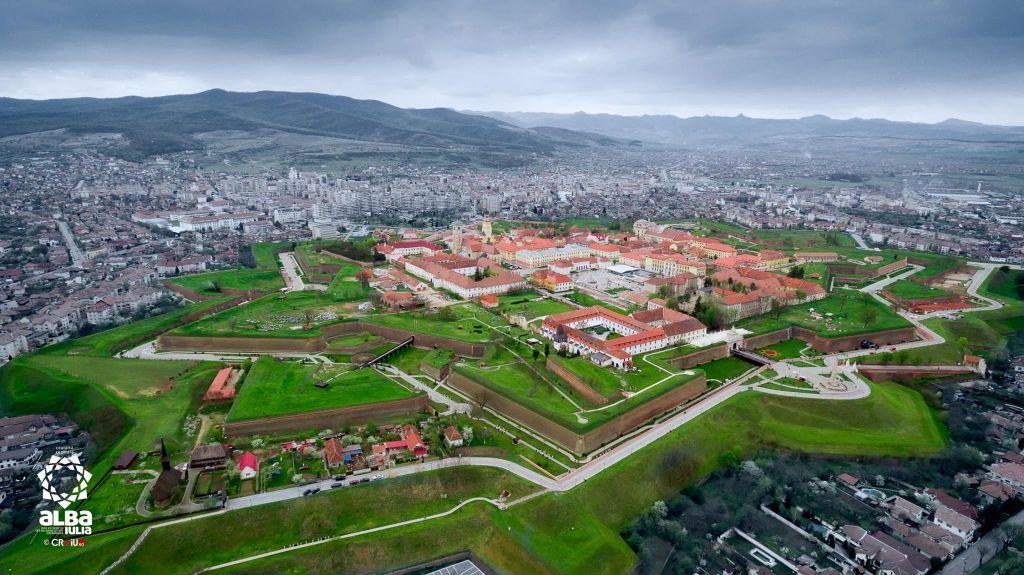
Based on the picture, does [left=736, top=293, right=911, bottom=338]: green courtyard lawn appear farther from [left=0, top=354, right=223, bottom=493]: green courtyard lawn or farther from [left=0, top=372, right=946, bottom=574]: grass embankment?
[left=0, top=354, right=223, bottom=493]: green courtyard lawn

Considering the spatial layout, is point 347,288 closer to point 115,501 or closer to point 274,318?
point 274,318

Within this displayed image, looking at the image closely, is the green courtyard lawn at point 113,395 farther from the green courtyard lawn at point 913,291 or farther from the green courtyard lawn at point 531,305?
the green courtyard lawn at point 913,291

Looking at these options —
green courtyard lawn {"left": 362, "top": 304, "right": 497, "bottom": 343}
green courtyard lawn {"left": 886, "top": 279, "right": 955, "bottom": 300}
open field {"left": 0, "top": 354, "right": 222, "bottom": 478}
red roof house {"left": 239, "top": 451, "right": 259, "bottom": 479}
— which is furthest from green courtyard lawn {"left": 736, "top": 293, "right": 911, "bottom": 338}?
open field {"left": 0, "top": 354, "right": 222, "bottom": 478}

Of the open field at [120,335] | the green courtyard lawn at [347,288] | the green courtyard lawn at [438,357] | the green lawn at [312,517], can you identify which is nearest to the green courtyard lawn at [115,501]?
the green lawn at [312,517]

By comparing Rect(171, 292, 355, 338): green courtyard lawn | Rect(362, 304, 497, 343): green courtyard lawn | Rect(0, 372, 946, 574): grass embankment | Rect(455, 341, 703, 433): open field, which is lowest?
Rect(0, 372, 946, 574): grass embankment

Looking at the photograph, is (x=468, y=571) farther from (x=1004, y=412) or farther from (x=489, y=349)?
(x=1004, y=412)
